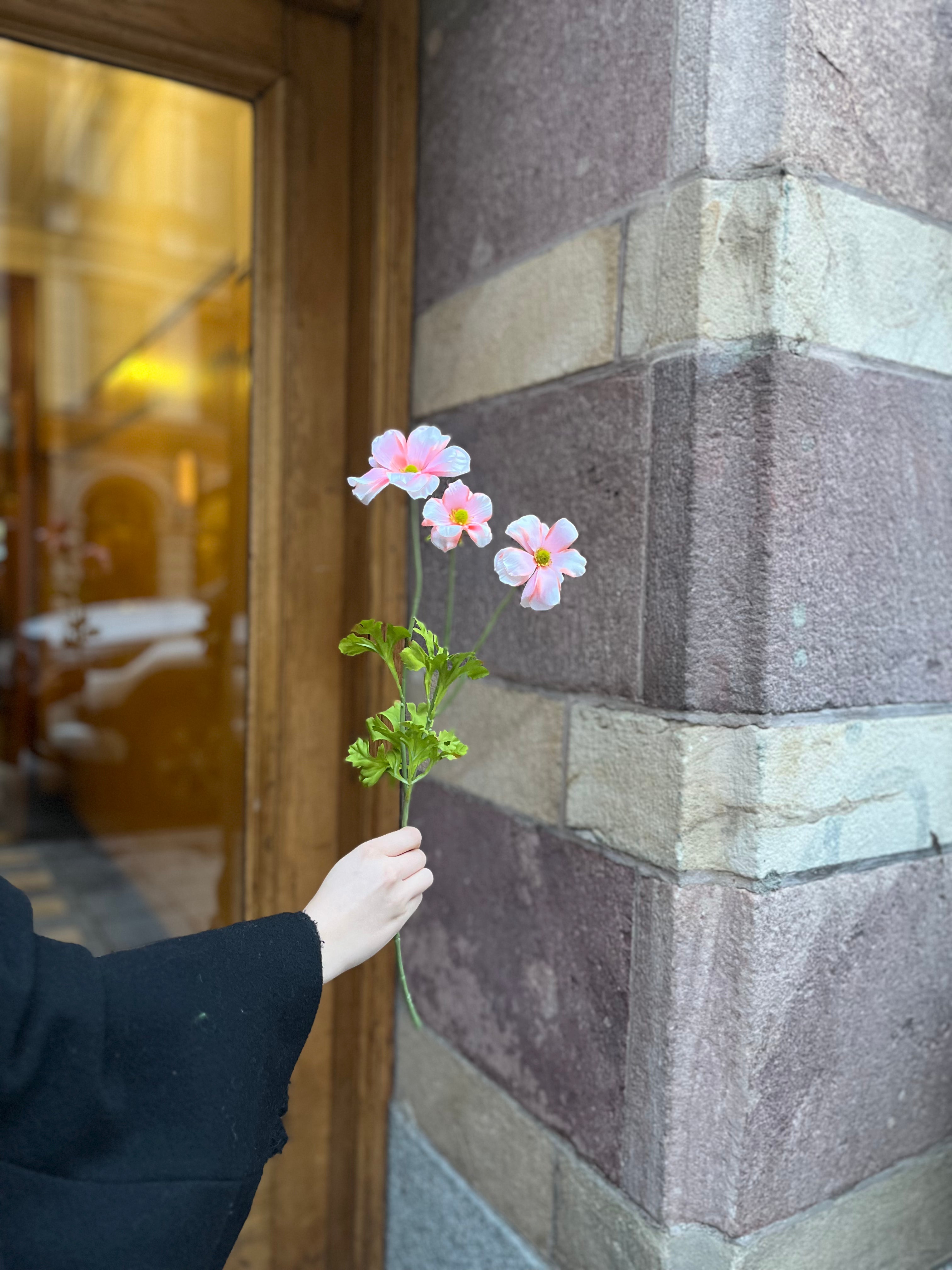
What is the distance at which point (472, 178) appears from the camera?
149 cm

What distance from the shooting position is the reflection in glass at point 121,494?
2135mm

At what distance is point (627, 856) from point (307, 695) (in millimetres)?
743

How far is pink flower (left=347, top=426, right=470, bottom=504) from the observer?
0.88m

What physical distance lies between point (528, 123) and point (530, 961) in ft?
4.19

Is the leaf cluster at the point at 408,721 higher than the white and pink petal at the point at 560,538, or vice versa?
the white and pink petal at the point at 560,538

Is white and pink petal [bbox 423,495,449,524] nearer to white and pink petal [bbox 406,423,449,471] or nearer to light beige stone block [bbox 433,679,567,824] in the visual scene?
white and pink petal [bbox 406,423,449,471]

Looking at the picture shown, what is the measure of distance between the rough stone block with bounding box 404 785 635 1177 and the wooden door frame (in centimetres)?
13

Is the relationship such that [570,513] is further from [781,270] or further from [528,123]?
[528,123]

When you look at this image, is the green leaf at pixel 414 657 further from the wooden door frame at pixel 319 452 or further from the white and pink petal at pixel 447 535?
the wooden door frame at pixel 319 452

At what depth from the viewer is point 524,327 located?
1376 millimetres

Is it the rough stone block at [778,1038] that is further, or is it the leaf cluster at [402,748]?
the rough stone block at [778,1038]

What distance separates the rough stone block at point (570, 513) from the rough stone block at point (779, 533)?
0.14ft

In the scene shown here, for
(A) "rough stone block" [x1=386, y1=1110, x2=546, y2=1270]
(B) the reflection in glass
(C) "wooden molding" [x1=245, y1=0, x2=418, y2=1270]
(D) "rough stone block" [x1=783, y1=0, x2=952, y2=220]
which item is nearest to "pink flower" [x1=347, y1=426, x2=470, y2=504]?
(D) "rough stone block" [x1=783, y1=0, x2=952, y2=220]

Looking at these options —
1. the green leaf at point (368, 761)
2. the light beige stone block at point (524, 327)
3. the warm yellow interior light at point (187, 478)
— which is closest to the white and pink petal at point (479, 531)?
the green leaf at point (368, 761)
